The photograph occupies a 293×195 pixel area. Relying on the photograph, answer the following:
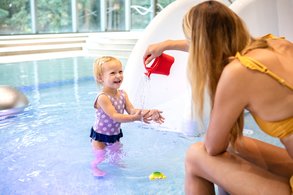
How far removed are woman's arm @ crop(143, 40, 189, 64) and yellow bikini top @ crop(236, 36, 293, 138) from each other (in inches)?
30.7

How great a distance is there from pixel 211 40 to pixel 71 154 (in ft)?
4.53

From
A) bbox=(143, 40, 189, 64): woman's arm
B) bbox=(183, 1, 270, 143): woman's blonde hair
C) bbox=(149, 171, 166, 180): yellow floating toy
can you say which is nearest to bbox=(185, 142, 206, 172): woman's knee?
bbox=(183, 1, 270, 143): woman's blonde hair

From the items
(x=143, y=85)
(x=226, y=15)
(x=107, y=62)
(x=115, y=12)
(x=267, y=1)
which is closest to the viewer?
(x=226, y=15)

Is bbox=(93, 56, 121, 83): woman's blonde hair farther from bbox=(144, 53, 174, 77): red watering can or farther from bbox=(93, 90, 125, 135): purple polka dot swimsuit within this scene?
bbox=(144, 53, 174, 77): red watering can

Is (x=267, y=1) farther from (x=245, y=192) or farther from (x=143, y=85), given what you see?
(x=245, y=192)

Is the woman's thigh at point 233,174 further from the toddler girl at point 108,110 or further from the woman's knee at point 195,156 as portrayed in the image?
the toddler girl at point 108,110

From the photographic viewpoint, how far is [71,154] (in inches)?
91.3

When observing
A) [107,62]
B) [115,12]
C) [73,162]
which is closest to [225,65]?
[107,62]

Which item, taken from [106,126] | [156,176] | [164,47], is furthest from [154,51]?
[156,176]

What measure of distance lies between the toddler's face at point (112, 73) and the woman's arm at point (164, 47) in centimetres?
18

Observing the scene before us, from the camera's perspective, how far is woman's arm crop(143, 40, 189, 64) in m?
1.95

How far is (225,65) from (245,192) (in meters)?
0.42

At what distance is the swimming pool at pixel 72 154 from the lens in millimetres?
1868

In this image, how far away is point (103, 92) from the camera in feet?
7.16
